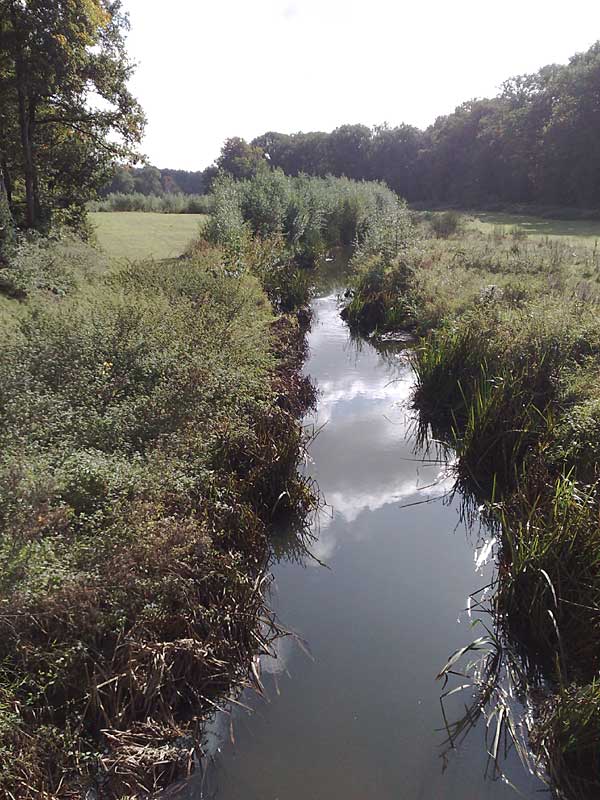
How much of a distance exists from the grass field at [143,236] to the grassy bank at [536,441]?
990 cm

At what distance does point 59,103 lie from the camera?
13.9 meters

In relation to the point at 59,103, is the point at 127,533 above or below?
below

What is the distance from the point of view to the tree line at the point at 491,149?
38.2 metres

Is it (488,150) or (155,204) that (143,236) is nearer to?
(155,204)

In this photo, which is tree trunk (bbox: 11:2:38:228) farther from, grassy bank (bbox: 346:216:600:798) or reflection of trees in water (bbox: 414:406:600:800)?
reflection of trees in water (bbox: 414:406:600:800)

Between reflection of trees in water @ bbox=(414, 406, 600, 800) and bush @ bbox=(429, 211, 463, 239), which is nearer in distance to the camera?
reflection of trees in water @ bbox=(414, 406, 600, 800)

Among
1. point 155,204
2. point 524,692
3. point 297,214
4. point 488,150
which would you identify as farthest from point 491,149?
point 524,692

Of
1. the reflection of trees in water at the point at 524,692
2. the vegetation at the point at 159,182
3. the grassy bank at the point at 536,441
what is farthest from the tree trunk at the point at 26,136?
the vegetation at the point at 159,182

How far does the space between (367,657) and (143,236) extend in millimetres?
22472

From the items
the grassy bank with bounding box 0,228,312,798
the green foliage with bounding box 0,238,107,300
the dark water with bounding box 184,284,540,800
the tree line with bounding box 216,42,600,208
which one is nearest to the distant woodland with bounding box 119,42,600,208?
the tree line with bounding box 216,42,600,208

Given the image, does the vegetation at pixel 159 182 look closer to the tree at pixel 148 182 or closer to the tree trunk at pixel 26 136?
the tree at pixel 148 182

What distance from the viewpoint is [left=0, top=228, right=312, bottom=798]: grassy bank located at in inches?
124

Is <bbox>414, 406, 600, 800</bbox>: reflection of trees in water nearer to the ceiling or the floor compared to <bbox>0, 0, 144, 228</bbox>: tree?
nearer to the floor

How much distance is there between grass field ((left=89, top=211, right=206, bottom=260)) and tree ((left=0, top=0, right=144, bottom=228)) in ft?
7.89
